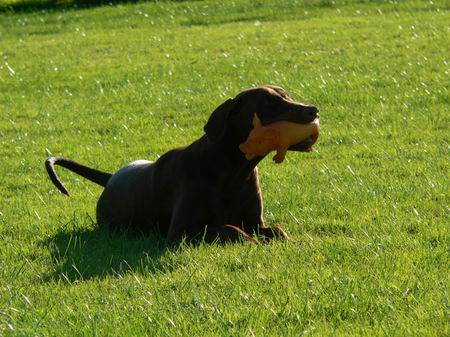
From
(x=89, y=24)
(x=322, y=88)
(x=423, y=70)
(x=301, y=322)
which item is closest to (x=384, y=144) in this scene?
(x=322, y=88)

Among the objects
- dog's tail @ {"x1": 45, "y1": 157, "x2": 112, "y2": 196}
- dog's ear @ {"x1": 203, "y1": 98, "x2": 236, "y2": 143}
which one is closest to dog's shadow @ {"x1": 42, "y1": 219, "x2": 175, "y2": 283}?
dog's ear @ {"x1": 203, "y1": 98, "x2": 236, "y2": 143}

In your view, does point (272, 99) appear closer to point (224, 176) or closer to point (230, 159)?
point (230, 159)

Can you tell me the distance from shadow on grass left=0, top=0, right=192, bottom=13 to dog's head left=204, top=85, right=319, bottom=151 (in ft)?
68.0

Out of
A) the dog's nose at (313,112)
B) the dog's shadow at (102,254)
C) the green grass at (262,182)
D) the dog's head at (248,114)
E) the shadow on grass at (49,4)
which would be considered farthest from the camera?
the shadow on grass at (49,4)

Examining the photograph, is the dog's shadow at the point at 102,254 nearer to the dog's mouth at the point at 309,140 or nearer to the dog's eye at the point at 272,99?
the dog's mouth at the point at 309,140

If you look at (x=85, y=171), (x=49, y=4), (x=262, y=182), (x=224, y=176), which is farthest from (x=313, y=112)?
(x=49, y=4)

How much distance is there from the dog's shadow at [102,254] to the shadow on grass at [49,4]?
20.4 metres

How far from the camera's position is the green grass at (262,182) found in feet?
17.8

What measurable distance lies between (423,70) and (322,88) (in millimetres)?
1913

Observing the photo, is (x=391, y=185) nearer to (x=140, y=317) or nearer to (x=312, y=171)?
(x=312, y=171)

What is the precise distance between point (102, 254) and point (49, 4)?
22.3 m

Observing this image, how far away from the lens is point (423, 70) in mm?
15336

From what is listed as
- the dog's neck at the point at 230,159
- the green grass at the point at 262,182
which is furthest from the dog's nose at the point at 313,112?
the green grass at the point at 262,182

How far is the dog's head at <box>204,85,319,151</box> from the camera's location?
7.24m
